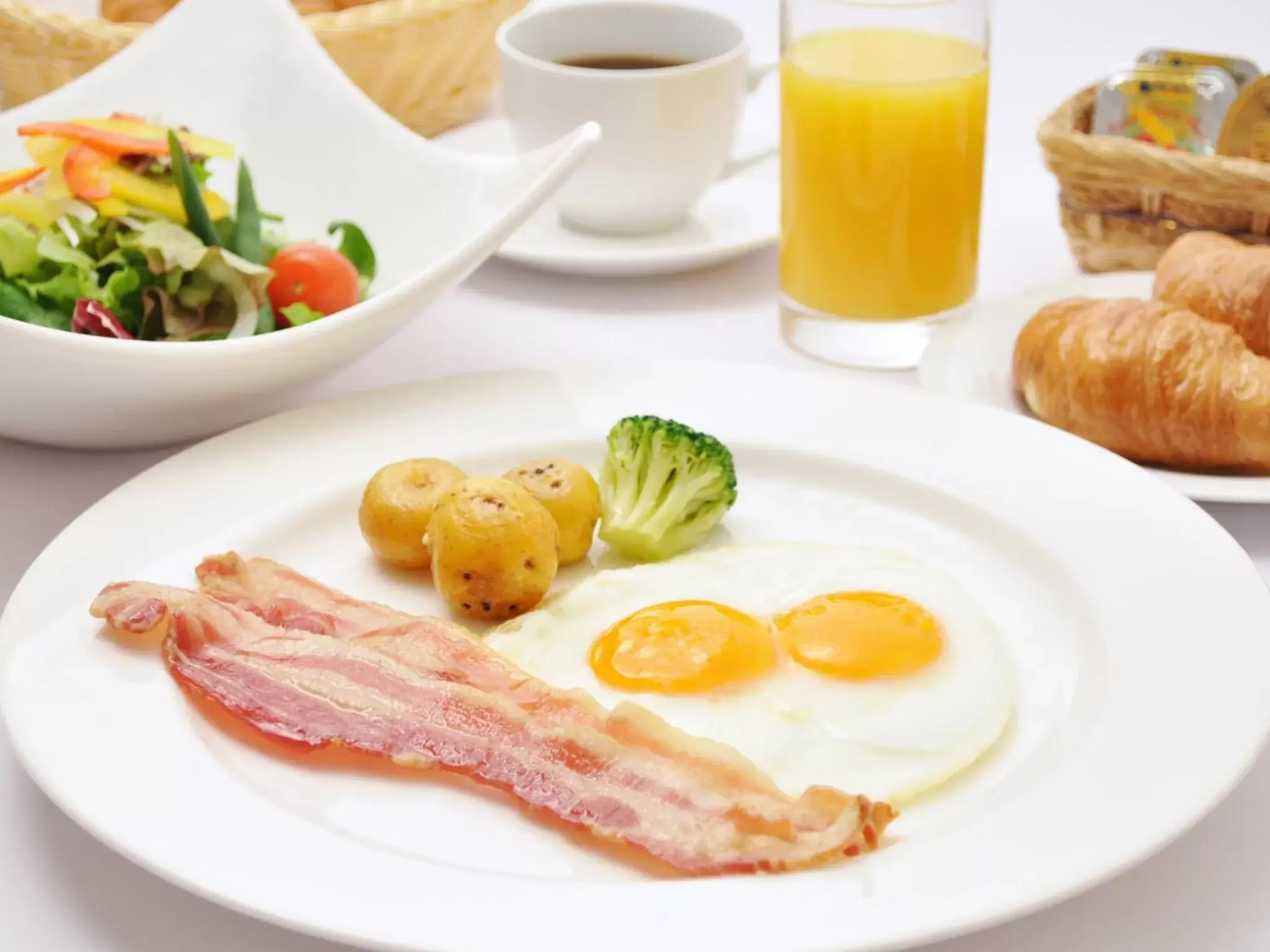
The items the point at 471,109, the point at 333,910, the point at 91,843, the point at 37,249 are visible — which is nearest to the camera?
the point at 333,910

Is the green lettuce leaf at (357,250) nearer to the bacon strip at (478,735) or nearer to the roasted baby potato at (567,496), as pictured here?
the roasted baby potato at (567,496)

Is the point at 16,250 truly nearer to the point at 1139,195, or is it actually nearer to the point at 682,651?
the point at 682,651

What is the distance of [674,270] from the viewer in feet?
8.37

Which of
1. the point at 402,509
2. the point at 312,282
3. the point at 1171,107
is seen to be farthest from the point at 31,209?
the point at 1171,107

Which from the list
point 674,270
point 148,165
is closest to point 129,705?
point 148,165

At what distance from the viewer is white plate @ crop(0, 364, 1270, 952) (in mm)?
1126

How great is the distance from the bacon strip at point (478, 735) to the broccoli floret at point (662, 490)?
1.02ft

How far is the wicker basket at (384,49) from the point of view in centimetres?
255

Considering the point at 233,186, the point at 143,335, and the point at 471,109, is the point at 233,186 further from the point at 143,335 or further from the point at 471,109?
the point at 471,109

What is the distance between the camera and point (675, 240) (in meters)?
2.57

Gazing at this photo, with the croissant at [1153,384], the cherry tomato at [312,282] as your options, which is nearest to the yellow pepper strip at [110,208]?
the cherry tomato at [312,282]

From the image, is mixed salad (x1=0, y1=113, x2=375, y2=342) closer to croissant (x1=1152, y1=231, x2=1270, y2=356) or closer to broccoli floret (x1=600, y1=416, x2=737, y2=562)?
Result: broccoli floret (x1=600, y1=416, x2=737, y2=562)

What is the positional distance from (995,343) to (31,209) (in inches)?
53.3

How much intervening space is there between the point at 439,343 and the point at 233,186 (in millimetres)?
426
